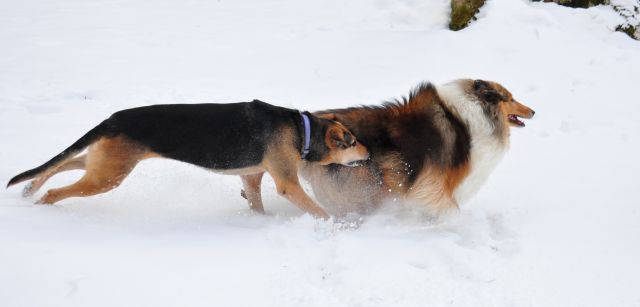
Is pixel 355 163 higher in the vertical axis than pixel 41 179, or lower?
lower

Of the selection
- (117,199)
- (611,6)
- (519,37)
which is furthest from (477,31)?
(117,199)

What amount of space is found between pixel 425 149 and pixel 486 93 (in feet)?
2.86

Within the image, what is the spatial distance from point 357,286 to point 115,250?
1.89 metres

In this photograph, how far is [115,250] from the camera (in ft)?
14.3

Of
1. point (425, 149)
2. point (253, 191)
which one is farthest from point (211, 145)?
point (425, 149)

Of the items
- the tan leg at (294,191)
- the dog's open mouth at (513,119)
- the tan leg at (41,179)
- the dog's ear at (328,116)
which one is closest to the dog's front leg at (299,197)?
the tan leg at (294,191)

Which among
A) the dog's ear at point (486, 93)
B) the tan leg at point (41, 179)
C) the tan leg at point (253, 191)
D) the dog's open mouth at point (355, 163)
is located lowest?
the tan leg at point (253, 191)

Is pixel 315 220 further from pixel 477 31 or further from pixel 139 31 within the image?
pixel 139 31

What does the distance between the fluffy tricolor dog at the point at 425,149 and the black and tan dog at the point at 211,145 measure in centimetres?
25

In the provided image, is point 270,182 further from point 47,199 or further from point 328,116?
Answer: point 47,199

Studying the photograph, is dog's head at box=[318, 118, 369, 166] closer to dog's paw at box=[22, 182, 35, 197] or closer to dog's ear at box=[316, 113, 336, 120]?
dog's ear at box=[316, 113, 336, 120]

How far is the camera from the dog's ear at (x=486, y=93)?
5.76 m

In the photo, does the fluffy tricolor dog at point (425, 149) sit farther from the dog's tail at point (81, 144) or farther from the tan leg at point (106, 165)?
the dog's tail at point (81, 144)

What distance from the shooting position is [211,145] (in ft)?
17.7
